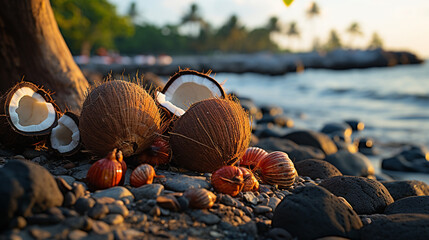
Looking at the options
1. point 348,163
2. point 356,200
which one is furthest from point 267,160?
point 348,163

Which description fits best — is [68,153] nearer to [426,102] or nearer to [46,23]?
[46,23]

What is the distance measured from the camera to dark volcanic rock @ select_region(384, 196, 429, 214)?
3.58 meters

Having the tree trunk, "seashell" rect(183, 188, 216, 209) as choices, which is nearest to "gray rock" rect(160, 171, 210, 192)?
"seashell" rect(183, 188, 216, 209)

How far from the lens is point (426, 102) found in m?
20.6

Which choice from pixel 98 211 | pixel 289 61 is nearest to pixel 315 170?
pixel 98 211

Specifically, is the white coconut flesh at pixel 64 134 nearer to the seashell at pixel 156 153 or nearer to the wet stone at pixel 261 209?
the seashell at pixel 156 153

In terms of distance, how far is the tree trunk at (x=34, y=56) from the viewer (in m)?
5.38

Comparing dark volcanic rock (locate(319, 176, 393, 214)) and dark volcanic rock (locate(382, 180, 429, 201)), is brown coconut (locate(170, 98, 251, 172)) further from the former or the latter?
dark volcanic rock (locate(382, 180, 429, 201))

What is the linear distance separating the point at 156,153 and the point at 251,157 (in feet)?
3.30

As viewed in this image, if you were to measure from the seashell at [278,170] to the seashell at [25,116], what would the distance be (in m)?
2.38

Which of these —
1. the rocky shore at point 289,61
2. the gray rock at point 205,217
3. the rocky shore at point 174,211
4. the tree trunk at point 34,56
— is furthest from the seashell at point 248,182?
the rocky shore at point 289,61

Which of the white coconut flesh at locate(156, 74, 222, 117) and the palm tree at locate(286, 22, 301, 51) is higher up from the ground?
the palm tree at locate(286, 22, 301, 51)

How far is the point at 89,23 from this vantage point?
44344 millimetres

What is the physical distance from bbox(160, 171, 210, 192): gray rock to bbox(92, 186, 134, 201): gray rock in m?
0.40
